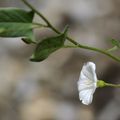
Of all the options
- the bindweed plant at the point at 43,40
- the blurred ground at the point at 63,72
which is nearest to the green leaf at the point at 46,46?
the bindweed plant at the point at 43,40

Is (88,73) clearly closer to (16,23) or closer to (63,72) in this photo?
(16,23)

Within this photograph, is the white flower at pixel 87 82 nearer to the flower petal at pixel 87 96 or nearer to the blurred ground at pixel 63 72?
the flower petal at pixel 87 96

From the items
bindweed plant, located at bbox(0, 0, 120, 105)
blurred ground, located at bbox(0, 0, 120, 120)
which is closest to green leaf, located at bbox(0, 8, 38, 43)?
bindweed plant, located at bbox(0, 0, 120, 105)

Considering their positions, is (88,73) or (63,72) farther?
(63,72)

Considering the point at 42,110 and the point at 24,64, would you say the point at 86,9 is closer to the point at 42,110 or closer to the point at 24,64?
the point at 24,64

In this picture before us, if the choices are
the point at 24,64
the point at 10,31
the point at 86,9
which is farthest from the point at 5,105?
the point at 10,31

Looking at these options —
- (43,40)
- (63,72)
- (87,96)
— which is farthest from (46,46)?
(63,72)
